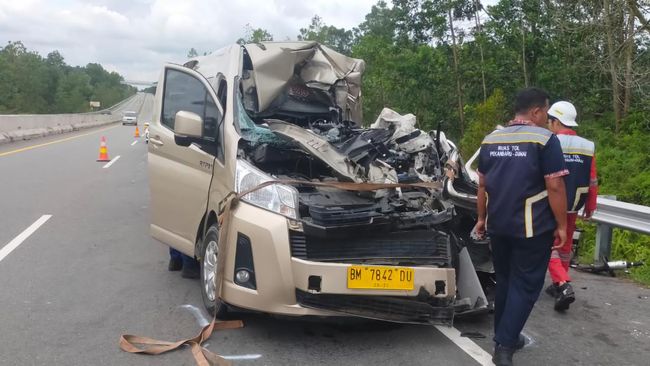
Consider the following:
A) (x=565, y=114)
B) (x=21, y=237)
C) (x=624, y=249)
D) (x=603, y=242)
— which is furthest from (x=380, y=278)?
(x=21, y=237)

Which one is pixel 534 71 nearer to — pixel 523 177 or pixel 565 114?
pixel 565 114

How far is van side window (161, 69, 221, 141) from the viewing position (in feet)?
17.2

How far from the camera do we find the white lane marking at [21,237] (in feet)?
23.2

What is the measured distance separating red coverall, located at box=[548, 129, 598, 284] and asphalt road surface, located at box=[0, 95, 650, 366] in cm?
32

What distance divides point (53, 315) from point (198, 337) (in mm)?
1401

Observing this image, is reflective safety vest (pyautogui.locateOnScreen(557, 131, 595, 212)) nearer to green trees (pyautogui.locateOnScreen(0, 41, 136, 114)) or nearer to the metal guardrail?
the metal guardrail

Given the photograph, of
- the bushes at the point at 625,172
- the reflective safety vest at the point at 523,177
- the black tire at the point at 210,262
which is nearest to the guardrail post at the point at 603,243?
the bushes at the point at 625,172

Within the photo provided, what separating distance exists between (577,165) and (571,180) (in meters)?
0.13

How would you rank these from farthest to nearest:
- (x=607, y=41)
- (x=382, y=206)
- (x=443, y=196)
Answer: (x=607, y=41) → (x=443, y=196) → (x=382, y=206)

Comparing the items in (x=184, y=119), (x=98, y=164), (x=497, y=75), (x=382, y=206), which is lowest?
(x=98, y=164)

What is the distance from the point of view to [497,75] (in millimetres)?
18125

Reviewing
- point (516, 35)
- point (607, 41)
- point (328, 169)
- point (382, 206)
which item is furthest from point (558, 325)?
point (516, 35)

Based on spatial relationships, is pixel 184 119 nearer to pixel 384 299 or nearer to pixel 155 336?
pixel 155 336

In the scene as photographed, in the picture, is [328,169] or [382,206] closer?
[382,206]
